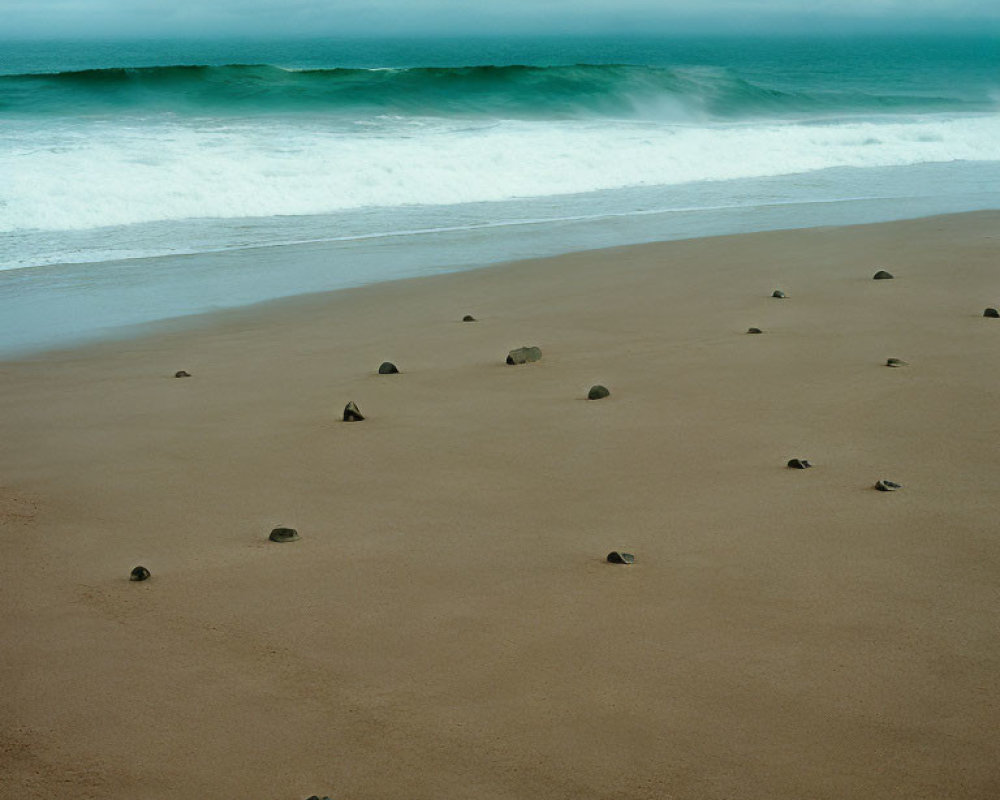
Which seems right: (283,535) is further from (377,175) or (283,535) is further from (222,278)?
(377,175)

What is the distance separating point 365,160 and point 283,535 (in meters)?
11.2

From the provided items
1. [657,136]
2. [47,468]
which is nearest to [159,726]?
[47,468]

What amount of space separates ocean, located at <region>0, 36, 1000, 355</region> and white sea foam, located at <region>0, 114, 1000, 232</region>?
5cm

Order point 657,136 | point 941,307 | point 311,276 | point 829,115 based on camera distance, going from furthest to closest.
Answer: point 829,115 < point 657,136 < point 311,276 < point 941,307

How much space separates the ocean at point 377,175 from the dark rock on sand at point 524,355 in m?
2.46

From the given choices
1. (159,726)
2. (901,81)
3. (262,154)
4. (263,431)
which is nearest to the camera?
(159,726)

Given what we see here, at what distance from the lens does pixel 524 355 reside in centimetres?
509

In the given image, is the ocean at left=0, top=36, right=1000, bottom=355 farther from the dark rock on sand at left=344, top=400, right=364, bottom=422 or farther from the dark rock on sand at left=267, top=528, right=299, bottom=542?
the dark rock on sand at left=267, top=528, right=299, bottom=542

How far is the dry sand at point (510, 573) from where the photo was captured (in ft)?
6.77

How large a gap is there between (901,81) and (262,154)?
110ft

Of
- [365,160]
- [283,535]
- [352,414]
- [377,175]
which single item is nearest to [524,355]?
[352,414]

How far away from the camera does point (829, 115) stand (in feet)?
82.3

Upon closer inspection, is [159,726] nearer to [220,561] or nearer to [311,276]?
[220,561]

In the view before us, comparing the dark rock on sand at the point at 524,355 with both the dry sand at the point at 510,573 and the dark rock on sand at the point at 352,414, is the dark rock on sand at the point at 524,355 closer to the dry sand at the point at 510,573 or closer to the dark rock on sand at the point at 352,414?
the dry sand at the point at 510,573
